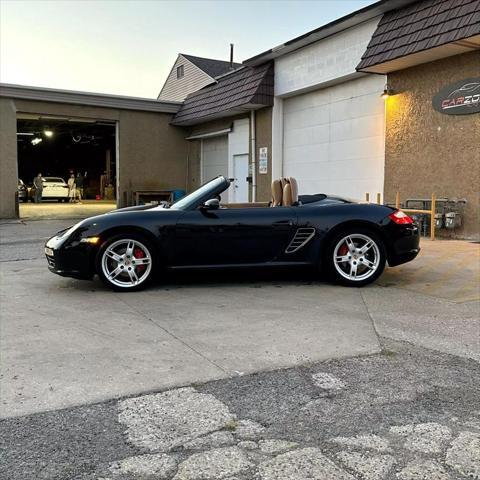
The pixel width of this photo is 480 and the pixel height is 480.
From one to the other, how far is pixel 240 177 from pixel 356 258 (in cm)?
1175

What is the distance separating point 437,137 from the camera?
417 inches

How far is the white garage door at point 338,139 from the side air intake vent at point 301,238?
680 cm

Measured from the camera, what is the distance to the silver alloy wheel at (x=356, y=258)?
607 cm

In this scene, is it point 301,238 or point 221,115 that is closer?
point 301,238

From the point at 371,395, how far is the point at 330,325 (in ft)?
4.80

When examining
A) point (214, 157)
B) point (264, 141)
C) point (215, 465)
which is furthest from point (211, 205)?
point (214, 157)

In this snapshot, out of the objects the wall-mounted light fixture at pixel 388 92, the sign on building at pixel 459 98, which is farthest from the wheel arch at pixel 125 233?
the wall-mounted light fixture at pixel 388 92

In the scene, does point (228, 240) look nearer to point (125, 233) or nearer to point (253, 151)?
point (125, 233)

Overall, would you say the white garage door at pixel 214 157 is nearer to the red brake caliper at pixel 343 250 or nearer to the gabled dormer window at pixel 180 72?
the gabled dormer window at pixel 180 72

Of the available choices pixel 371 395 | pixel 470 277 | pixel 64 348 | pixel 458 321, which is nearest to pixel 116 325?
pixel 64 348

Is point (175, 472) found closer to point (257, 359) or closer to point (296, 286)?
point (257, 359)

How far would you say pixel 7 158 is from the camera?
16.8 meters

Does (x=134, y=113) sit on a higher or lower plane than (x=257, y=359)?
higher

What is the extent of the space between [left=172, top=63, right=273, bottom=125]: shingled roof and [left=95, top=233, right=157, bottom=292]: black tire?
→ 402 inches
